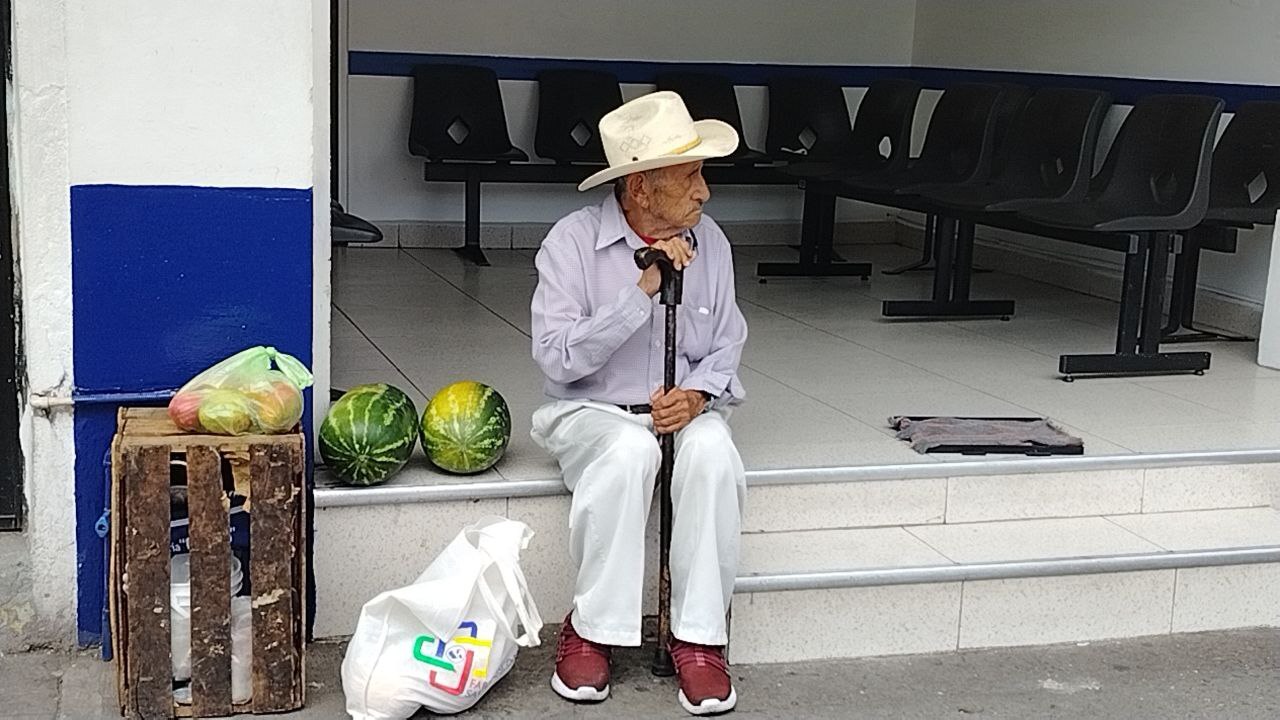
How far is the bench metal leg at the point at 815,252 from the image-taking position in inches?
275

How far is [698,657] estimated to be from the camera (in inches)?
129

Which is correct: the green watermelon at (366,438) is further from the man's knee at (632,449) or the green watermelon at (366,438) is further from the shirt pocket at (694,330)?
the shirt pocket at (694,330)

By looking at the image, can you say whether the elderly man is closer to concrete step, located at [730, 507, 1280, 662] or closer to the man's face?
the man's face

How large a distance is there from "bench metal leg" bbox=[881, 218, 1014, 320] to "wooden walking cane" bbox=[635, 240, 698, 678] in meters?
2.80

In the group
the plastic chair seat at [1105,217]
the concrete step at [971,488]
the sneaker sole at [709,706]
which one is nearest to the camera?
the sneaker sole at [709,706]

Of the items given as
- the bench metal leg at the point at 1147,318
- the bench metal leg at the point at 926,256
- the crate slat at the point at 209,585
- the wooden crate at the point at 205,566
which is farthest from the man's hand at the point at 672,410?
the bench metal leg at the point at 926,256

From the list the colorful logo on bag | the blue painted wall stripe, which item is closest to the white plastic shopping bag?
the colorful logo on bag

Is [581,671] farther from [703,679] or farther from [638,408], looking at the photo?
[638,408]

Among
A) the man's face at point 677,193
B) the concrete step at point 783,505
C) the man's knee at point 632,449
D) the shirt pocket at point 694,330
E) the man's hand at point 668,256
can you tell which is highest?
the man's face at point 677,193

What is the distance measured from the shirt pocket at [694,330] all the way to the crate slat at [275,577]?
0.89 m

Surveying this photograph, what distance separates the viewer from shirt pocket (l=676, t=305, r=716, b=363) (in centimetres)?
348

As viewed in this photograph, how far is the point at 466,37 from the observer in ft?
24.8

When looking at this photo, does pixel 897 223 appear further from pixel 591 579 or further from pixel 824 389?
pixel 591 579

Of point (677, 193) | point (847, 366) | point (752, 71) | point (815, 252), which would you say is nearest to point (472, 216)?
point (815, 252)
